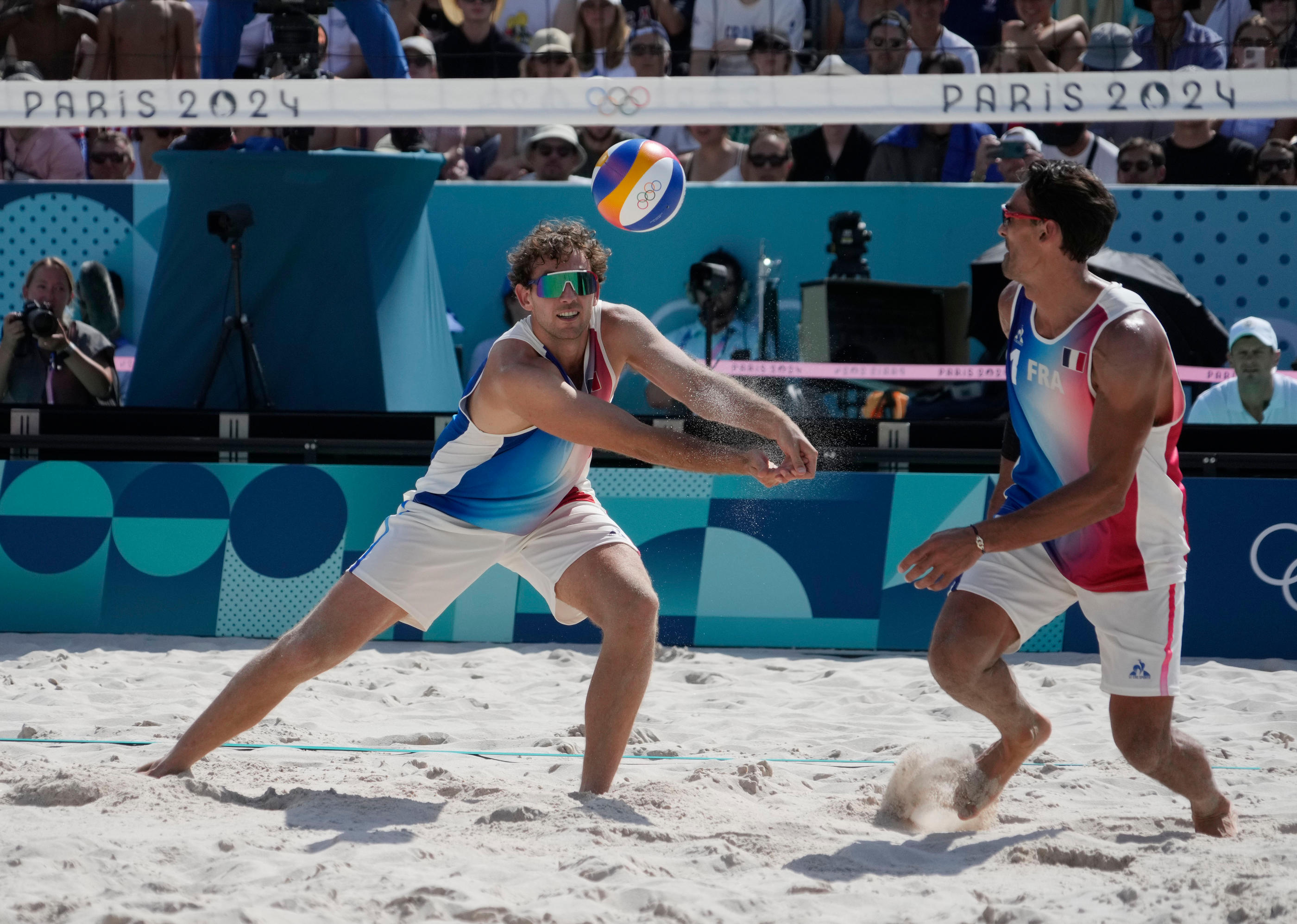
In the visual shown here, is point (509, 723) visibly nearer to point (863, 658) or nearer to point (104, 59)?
point (863, 658)

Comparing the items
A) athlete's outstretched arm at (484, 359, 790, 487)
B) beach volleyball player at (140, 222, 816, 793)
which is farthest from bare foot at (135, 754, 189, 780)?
athlete's outstretched arm at (484, 359, 790, 487)

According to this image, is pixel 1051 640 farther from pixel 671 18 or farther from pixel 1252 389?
pixel 671 18

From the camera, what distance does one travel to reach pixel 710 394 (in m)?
3.46

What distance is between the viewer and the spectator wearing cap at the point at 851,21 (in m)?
7.85

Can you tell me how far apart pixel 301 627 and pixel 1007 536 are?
1819mm

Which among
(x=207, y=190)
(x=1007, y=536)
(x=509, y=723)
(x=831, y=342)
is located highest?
(x=207, y=190)

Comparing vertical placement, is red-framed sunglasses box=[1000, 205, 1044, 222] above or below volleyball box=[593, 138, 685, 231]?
below

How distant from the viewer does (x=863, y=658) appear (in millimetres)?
5824

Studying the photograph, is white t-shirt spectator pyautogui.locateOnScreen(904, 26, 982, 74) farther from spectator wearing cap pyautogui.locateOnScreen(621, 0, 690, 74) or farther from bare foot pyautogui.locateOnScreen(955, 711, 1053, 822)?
bare foot pyautogui.locateOnScreen(955, 711, 1053, 822)

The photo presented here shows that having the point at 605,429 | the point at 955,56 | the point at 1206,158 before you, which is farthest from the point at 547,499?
the point at 1206,158

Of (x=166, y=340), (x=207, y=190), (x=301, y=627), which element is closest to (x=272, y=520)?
(x=166, y=340)

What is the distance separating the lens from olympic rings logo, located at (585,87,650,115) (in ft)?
20.8

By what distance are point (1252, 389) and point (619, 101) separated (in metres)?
3.42

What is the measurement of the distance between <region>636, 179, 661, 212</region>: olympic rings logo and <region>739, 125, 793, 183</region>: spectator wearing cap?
2.87 meters
